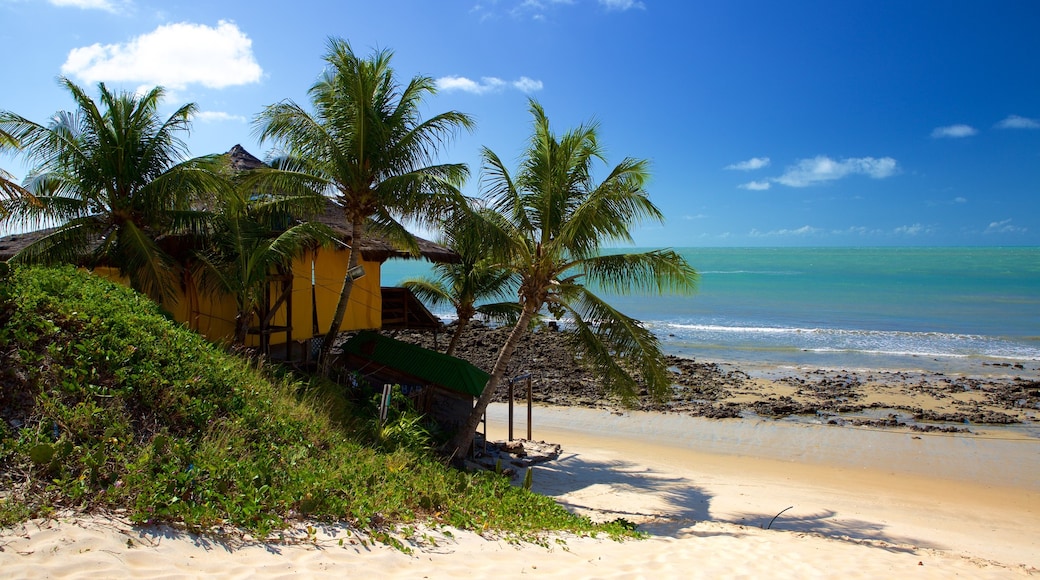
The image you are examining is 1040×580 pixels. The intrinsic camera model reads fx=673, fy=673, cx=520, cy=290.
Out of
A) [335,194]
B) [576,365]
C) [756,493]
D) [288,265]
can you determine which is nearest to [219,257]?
[288,265]

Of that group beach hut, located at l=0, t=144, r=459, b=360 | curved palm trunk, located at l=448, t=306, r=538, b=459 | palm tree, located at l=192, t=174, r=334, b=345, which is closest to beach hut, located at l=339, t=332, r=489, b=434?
curved palm trunk, located at l=448, t=306, r=538, b=459

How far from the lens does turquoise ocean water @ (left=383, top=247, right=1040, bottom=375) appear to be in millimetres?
24750

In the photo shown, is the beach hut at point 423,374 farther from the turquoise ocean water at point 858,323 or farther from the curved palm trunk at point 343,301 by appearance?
the turquoise ocean water at point 858,323

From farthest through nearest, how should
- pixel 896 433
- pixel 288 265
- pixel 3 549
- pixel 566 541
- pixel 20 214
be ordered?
pixel 896 433
pixel 288 265
pixel 20 214
pixel 566 541
pixel 3 549

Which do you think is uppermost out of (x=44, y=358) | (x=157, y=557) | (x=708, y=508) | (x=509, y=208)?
(x=509, y=208)

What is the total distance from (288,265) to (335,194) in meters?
1.77

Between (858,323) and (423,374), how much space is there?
29.1 m

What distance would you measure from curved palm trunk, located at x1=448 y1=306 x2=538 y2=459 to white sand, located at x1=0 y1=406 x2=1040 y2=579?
4.59ft

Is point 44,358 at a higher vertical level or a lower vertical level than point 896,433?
higher

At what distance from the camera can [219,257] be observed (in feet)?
35.7

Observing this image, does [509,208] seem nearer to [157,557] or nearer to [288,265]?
[288,265]

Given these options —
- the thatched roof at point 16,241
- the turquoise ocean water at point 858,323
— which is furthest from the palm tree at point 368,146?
the turquoise ocean water at point 858,323

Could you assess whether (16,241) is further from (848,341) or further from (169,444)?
(848,341)

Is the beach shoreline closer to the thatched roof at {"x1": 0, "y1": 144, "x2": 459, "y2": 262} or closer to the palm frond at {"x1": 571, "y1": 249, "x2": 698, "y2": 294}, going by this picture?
the thatched roof at {"x1": 0, "y1": 144, "x2": 459, "y2": 262}
